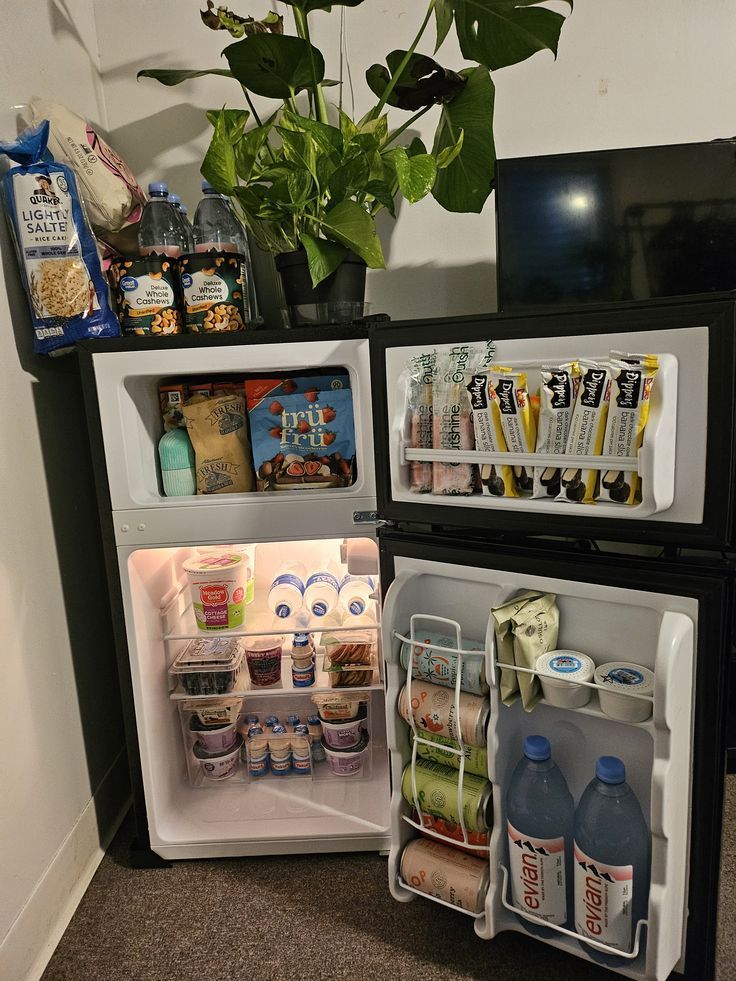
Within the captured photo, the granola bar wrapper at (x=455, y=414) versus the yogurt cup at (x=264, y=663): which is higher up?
the granola bar wrapper at (x=455, y=414)

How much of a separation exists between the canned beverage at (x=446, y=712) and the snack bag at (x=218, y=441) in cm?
64

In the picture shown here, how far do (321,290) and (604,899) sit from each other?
1.28 m

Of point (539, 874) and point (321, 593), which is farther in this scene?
point (321, 593)

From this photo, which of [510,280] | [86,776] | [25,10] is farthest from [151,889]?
[25,10]

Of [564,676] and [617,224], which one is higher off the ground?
[617,224]

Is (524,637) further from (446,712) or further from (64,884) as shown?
(64,884)

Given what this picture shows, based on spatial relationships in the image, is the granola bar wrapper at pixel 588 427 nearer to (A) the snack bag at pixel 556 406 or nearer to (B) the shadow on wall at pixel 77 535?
(A) the snack bag at pixel 556 406

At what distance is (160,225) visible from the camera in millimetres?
1557

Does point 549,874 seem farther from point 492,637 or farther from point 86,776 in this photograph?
point 86,776

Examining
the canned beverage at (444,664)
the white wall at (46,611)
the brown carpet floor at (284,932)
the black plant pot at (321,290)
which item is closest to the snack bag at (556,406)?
the canned beverage at (444,664)

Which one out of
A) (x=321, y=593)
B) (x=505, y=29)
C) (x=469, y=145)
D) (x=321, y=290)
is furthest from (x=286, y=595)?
(x=505, y=29)

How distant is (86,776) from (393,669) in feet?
2.88

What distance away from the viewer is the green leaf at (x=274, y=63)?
137 centimetres

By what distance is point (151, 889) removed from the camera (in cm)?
152
